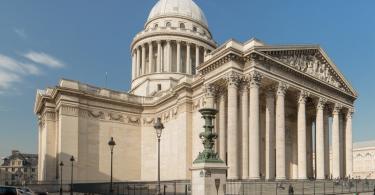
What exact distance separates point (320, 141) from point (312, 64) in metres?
9.24

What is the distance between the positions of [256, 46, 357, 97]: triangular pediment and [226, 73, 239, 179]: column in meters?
4.31

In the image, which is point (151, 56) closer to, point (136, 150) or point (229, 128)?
point (136, 150)

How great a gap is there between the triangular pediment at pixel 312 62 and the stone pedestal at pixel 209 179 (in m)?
20.9

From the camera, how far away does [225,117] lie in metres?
42.1

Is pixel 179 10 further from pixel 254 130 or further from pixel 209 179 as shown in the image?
pixel 209 179

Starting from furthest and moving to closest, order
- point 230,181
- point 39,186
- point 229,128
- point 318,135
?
point 39,186
point 318,135
point 229,128
point 230,181

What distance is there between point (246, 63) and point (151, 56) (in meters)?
33.9

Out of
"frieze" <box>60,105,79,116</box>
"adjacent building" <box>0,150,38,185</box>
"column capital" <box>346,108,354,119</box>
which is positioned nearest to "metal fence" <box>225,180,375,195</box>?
"column capital" <box>346,108,354,119</box>

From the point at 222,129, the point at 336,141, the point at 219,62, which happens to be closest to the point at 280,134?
the point at 222,129

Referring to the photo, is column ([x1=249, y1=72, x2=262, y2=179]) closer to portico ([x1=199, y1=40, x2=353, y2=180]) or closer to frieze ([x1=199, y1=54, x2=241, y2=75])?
portico ([x1=199, y1=40, x2=353, y2=180])

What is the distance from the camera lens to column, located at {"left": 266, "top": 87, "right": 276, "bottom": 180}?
Answer: 1491 inches

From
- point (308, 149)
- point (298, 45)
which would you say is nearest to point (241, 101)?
point (298, 45)

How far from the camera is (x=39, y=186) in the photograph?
4700 cm

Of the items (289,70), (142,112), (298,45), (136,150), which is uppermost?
(298,45)
